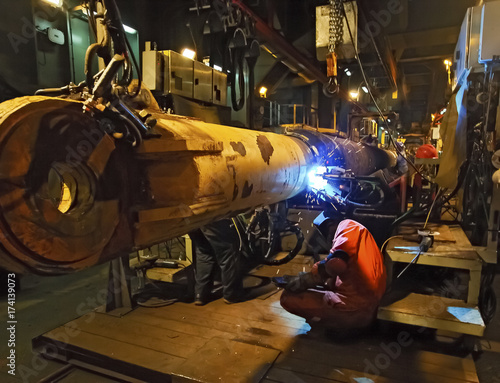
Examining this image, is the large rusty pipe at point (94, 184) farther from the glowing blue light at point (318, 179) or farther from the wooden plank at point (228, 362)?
the wooden plank at point (228, 362)

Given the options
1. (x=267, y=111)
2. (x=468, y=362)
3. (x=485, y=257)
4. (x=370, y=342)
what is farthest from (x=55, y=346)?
(x=267, y=111)

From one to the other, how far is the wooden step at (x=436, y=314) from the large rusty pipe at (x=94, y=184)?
6.97ft

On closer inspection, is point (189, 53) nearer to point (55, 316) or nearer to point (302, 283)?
point (302, 283)

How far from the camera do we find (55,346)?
Result: 3.44 meters

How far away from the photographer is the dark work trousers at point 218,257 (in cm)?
432

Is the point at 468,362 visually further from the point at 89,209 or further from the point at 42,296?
the point at 42,296

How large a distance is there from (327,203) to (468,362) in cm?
187

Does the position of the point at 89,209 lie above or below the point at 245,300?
above

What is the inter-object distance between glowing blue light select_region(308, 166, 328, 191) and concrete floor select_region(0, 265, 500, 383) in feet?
5.98

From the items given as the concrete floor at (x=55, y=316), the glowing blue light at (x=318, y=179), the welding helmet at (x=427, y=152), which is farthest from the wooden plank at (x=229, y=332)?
the welding helmet at (x=427, y=152)


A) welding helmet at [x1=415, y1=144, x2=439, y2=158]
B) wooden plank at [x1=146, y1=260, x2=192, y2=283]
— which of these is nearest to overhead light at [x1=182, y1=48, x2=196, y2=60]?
wooden plank at [x1=146, y1=260, x2=192, y2=283]

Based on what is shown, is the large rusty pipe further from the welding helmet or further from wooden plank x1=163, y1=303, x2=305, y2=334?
the welding helmet

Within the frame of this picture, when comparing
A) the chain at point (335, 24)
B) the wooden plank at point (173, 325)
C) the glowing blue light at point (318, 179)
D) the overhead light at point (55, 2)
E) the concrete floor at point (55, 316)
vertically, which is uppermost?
the overhead light at point (55, 2)

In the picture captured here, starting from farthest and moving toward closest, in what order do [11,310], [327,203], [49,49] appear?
[49,49]
[11,310]
[327,203]
